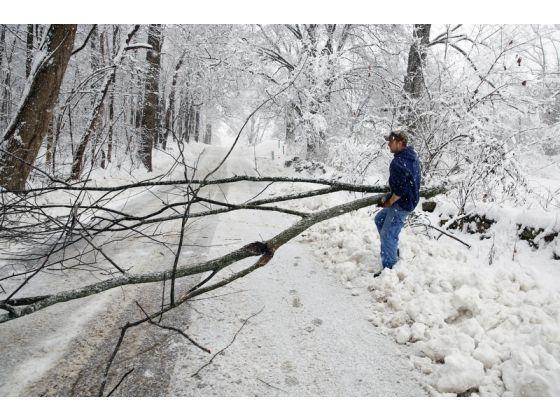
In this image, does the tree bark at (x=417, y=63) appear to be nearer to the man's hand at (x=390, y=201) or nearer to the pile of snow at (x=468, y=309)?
the pile of snow at (x=468, y=309)

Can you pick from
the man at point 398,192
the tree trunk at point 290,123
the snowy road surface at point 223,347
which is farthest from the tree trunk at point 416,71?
the snowy road surface at point 223,347

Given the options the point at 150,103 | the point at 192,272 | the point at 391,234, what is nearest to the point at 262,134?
the point at 391,234

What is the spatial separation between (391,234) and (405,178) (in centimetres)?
70

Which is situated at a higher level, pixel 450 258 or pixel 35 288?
pixel 450 258

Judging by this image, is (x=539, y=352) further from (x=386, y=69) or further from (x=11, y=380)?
(x=386, y=69)

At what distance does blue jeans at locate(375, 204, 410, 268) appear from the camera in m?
4.03

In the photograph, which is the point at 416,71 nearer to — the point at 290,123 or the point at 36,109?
the point at 290,123

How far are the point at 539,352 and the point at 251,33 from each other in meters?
13.6

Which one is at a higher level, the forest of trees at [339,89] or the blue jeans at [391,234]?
the forest of trees at [339,89]

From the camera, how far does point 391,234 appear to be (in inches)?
160

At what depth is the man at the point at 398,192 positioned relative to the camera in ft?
12.4

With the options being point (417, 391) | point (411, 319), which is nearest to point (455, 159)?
point (411, 319)

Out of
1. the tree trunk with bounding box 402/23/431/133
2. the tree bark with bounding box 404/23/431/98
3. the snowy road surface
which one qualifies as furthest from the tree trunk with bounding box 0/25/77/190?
the tree bark with bounding box 404/23/431/98
